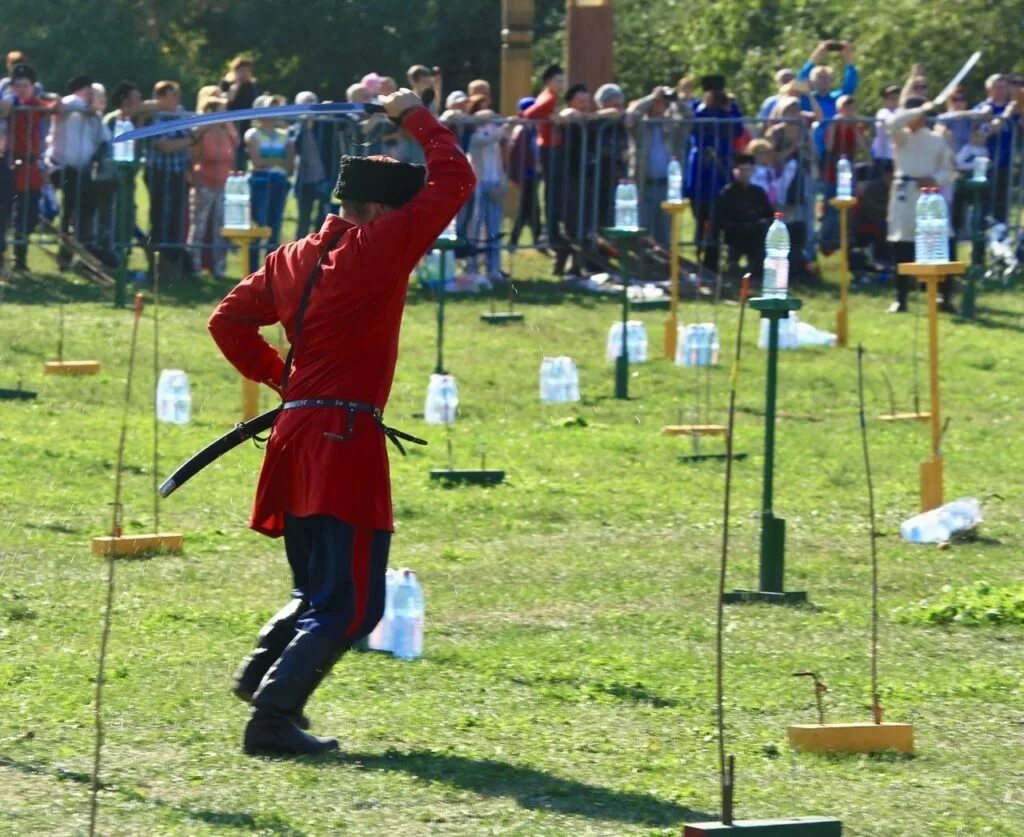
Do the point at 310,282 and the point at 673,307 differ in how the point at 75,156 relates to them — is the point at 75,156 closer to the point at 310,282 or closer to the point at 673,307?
the point at 673,307

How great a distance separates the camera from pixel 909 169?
21.6 m

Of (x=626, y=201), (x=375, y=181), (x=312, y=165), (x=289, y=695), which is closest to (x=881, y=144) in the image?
(x=312, y=165)

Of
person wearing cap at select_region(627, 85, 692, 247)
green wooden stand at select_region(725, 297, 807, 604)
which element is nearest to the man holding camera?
person wearing cap at select_region(627, 85, 692, 247)

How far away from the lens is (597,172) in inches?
867

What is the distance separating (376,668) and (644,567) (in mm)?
2852

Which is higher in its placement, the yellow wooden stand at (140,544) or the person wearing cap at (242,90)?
the person wearing cap at (242,90)

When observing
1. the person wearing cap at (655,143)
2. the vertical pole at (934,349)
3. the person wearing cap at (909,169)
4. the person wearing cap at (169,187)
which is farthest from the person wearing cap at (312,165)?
→ the vertical pole at (934,349)

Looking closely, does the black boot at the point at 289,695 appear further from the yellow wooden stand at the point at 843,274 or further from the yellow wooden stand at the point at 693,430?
the yellow wooden stand at the point at 843,274

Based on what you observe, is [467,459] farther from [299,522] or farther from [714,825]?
[714,825]

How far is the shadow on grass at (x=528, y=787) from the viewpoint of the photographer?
6527 millimetres

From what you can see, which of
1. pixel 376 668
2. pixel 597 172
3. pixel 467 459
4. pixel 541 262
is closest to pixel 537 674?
pixel 376 668

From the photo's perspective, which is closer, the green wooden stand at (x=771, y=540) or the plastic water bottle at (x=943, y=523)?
the green wooden stand at (x=771, y=540)

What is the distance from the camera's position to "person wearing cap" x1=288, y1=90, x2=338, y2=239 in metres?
21.5

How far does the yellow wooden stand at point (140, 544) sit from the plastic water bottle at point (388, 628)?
88.1 inches
